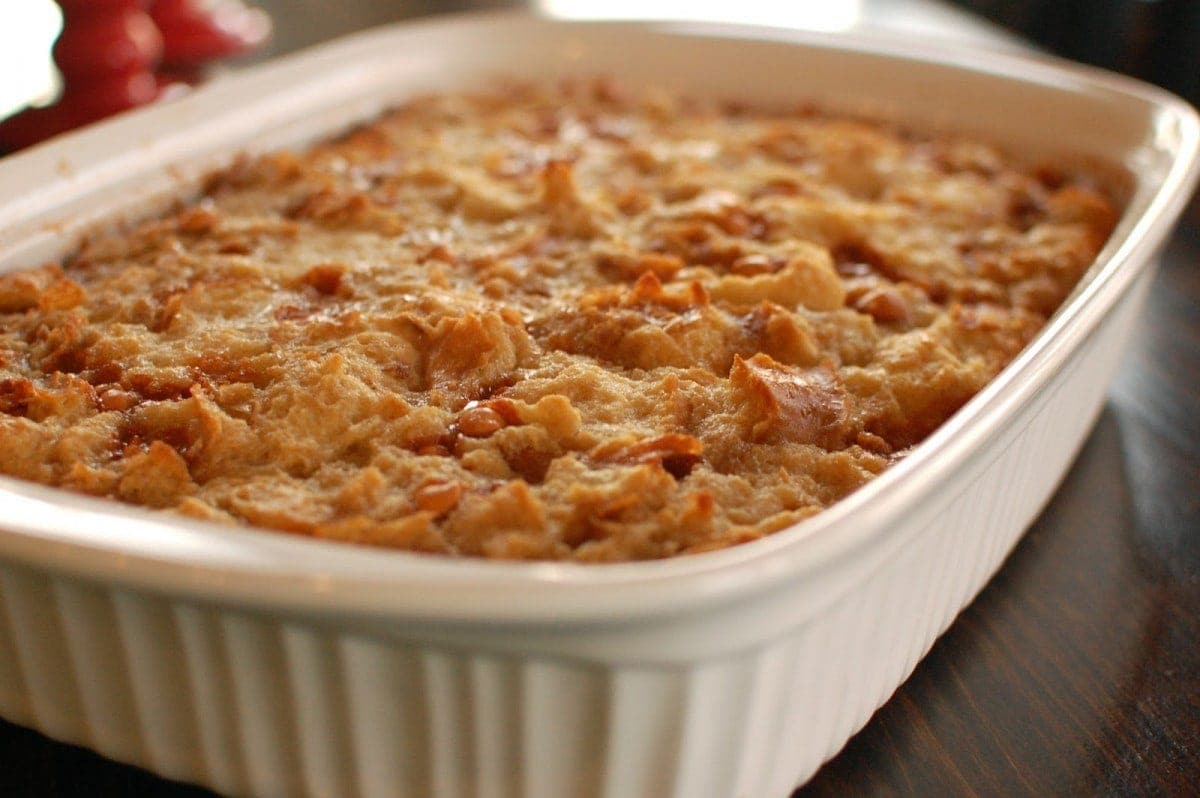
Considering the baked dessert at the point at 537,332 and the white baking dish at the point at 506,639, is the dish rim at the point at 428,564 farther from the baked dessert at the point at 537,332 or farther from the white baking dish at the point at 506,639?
the baked dessert at the point at 537,332

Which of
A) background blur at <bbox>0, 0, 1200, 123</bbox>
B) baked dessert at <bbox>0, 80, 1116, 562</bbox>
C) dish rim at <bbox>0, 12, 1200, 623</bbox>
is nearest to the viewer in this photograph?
dish rim at <bbox>0, 12, 1200, 623</bbox>

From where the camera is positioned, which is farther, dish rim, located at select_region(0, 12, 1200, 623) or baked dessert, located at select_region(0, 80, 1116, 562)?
baked dessert, located at select_region(0, 80, 1116, 562)

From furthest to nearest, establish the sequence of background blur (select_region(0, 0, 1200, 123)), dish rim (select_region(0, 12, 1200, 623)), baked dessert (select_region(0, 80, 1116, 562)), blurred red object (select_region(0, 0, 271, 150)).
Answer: background blur (select_region(0, 0, 1200, 123)) → blurred red object (select_region(0, 0, 271, 150)) → baked dessert (select_region(0, 80, 1116, 562)) → dish rim (select_region(0, 12, 1200, 623))

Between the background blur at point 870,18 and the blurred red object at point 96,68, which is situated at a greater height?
the blurred red object at point 96,68

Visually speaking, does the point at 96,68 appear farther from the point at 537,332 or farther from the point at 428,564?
the point at 428,564

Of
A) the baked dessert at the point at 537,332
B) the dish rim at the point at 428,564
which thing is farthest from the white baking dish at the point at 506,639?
the baked dessert at the point at 537,332

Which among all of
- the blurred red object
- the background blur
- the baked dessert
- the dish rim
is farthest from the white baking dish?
the background blur

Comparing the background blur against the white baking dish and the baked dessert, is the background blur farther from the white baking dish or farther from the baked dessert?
the white baking dish

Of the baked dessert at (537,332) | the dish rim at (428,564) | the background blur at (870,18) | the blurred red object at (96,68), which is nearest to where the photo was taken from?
the dish rim at (428,564)
